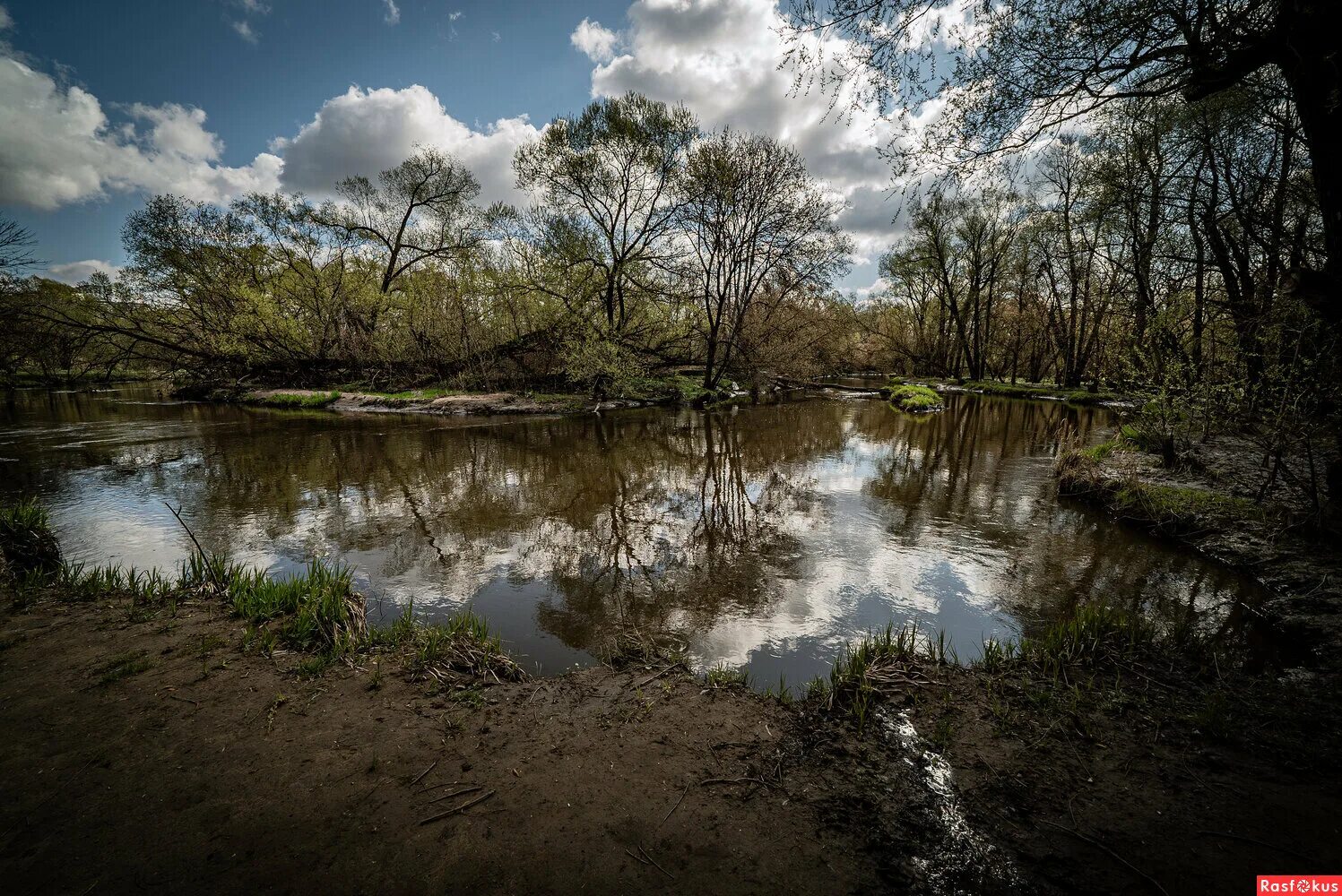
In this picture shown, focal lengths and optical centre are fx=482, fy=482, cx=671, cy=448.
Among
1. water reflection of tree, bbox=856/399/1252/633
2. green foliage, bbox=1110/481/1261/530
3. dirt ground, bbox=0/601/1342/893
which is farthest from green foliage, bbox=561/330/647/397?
dirt ground, bbox=0/601/1342/893

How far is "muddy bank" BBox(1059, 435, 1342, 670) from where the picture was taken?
4.43 m

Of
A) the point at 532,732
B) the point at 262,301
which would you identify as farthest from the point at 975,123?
the point at 262,301

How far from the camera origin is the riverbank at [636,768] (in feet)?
6.72

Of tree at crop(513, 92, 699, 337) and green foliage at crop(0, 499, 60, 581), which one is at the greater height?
tree at crop(513, 92, 699, 337)

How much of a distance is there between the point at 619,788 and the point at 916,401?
2342 centimetres

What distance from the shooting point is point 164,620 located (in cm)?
409

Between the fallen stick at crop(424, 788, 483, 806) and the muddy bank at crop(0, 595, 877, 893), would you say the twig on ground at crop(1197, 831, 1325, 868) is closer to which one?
the muddy bank at crop(0, 595, 877, 893)

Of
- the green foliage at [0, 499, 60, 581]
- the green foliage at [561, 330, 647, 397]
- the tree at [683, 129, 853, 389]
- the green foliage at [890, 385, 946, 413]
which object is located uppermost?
the tree at [683, 129, 853, 389]

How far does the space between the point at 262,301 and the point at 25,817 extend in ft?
95.6

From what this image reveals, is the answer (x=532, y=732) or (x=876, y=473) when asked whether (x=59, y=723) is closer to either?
(x=532, y=732)

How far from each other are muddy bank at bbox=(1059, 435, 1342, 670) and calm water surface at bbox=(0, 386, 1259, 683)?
0.36 metres

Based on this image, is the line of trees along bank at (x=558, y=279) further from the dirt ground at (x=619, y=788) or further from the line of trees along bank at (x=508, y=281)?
the dirt ground at (x=619, y=788)

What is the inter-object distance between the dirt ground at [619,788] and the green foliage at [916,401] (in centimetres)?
2048

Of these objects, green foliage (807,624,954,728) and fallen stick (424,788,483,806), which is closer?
fallen stick (424,788,483,806)
